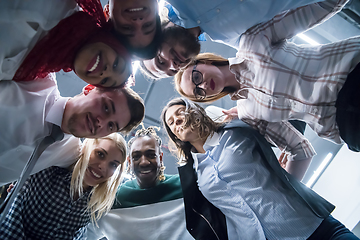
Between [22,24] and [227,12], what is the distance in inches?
31.0

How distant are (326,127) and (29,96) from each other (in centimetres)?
145

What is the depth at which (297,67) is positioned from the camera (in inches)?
40.4

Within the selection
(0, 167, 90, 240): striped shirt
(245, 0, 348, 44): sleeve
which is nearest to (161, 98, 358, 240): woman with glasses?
(245, 0, 348, 44): sleeve

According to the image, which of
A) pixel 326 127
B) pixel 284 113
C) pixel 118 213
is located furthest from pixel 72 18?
pixel 118 213

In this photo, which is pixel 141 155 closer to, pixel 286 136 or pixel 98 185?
pixel 98 185

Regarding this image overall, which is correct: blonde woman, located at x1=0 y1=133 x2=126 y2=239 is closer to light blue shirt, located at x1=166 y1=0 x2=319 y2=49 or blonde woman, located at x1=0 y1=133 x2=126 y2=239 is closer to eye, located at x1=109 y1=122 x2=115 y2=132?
eye, located at x1=109 y1=122 x2=115 y2=132

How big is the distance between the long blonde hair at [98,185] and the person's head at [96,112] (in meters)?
0.35

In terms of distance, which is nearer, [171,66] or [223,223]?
[171,66]

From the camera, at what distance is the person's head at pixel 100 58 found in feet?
3.16

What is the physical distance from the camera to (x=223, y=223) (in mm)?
1574

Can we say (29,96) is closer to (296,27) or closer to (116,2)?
(116,2)

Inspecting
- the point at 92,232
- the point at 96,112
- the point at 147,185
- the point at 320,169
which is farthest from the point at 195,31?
the point at 320,169

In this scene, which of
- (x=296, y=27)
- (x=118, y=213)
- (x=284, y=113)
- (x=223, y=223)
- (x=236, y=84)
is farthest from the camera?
(x=118, y=213)

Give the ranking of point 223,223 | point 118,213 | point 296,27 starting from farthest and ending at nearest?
point 118,213, point 223,223, point 296,27
